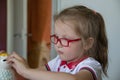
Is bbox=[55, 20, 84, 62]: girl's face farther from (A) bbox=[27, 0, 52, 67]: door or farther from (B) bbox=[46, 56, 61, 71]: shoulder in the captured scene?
(A) bbox=[27, 0, 52, 67]: door

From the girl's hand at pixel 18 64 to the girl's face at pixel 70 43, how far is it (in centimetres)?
10

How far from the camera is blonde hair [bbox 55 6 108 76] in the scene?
2.39ft

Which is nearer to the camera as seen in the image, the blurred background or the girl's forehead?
the girl's forehead

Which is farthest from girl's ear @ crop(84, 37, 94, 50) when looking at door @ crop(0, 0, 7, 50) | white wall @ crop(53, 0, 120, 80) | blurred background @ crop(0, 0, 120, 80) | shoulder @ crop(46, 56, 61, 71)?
door @ crop(0, 0, 7, 50)

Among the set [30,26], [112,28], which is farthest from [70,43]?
[30,26]

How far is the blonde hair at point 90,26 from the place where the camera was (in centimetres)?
73

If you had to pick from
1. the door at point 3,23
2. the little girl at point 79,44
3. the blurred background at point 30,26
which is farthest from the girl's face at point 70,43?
the door at point 3,23

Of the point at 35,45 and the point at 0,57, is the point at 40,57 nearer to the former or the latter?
the point at 35,45

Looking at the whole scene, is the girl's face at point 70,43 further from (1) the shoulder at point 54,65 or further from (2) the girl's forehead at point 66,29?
(1) the shoulder at point 54,65

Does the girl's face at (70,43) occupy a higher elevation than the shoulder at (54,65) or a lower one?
higher

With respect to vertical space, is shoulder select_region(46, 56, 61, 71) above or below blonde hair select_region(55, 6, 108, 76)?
below

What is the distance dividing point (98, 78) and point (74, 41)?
0.39ft

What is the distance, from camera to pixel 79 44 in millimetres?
732

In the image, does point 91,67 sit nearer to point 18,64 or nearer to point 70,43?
point 70,43
